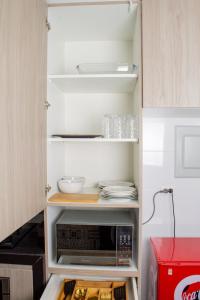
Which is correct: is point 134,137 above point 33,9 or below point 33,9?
below

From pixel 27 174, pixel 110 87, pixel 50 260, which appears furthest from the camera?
pixel 110 87

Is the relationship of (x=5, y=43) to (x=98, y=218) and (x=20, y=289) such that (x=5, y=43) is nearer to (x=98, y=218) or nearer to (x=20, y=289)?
(x=98, y=218)

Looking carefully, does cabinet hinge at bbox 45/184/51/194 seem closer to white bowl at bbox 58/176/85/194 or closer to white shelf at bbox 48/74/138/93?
white bowl at bbox 58/176/85/194

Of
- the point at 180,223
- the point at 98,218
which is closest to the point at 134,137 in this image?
the point at 98,218

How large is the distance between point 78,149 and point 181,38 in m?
0.90

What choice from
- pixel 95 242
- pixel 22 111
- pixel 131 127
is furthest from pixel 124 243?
pixel 22 111

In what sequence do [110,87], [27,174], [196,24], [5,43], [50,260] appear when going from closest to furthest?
[5,43]
[27,174]
[196,24]
[50,260]
[110,87]

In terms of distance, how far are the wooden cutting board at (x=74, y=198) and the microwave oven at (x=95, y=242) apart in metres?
0.13

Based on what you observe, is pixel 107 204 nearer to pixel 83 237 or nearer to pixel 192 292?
pixel 83 237

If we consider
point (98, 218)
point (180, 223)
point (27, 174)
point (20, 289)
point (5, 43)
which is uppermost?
point (5, 43)

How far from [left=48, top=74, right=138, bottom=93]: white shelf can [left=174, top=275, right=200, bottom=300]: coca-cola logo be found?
41.2 inches

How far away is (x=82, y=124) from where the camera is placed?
1.55m

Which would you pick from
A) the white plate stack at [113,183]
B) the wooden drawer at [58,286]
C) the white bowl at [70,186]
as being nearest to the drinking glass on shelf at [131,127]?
the white plate stack at [113,183]

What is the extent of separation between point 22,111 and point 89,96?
74 centimetres
